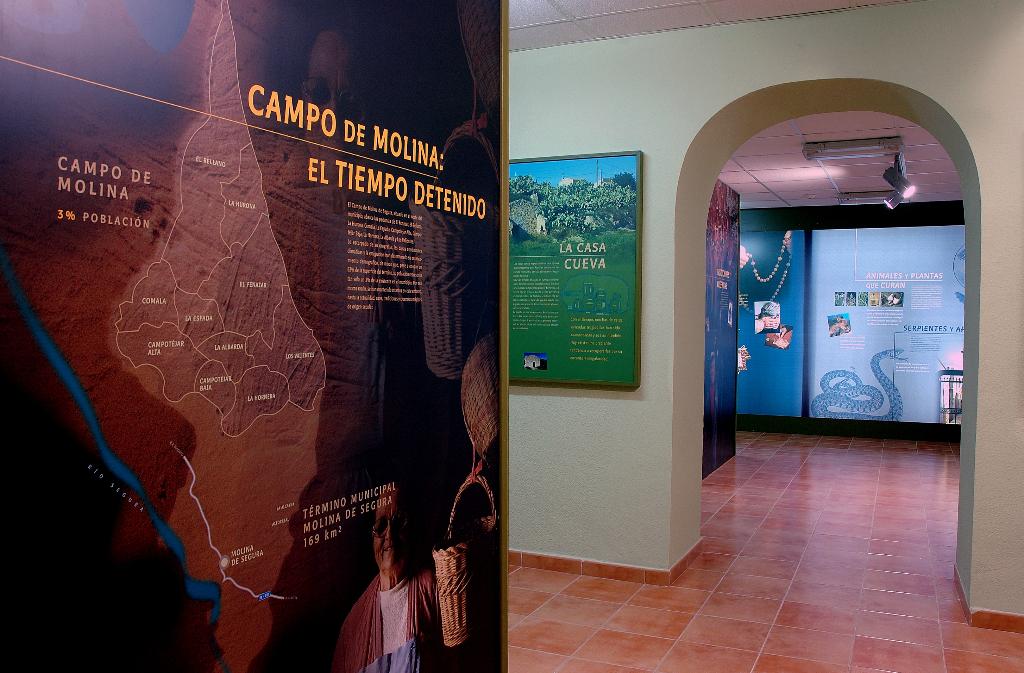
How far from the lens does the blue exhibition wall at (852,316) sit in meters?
10.8

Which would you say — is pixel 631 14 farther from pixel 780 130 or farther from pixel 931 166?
pixel 931 166

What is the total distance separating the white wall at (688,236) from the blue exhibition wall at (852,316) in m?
6.62

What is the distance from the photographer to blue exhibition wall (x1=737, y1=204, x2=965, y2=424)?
1084 cm

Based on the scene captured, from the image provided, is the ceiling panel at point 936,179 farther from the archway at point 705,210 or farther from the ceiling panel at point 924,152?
the archway at point 705,210

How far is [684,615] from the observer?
4.38 metres

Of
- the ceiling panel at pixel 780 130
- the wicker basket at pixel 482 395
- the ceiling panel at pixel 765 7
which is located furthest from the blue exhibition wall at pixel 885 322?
the wicker basket at pixel 482 395

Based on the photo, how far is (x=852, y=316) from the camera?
11258mm

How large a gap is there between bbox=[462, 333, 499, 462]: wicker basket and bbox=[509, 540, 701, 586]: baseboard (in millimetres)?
2780

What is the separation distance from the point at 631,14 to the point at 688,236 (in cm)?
134

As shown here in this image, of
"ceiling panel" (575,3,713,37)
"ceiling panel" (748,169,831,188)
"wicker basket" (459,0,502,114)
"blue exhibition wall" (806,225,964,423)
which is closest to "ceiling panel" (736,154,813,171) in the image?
"ceiling panel" (748,169,831,188)

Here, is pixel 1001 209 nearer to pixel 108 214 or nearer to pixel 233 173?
pixel 233 173

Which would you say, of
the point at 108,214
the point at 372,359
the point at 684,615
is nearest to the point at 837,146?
the point at 684,615

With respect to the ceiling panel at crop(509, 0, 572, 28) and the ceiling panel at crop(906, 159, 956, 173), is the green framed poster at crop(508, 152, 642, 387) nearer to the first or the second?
the ceiling panel at crop(509, 0, 572, 28)

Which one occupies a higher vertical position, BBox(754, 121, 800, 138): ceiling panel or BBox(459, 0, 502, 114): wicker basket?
BBox(754, 121, 800, 138): ceiling panel
